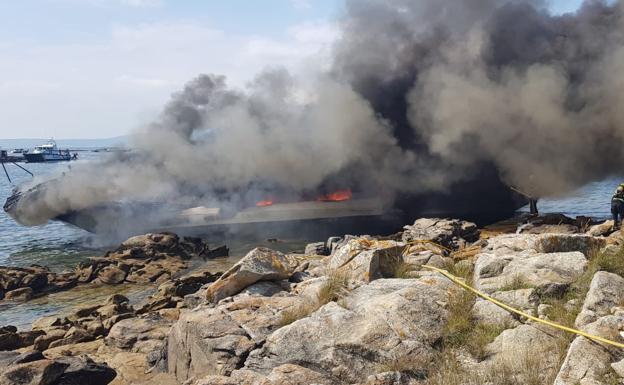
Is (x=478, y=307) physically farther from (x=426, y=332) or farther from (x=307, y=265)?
(x=307, y=265)

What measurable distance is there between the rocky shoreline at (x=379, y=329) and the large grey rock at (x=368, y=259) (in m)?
0.03

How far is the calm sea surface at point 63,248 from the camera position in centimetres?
1798

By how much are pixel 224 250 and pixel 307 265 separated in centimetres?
1204

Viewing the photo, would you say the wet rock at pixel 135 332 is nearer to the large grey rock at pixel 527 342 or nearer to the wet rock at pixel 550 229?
the large grey rock at pixel 527 342

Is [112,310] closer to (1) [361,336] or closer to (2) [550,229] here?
(1) [361,336]

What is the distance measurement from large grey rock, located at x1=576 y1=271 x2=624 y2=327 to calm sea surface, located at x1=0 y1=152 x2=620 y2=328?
16.2 metres

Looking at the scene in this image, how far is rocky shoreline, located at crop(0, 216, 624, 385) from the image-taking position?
17.6 feet

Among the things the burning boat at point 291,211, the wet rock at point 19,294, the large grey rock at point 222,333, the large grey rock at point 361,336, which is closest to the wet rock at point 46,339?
the large grey rock at point 222,333

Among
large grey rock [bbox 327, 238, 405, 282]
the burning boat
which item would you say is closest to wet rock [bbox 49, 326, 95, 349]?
large grey rock [bbox 327, 238, 405, 282]

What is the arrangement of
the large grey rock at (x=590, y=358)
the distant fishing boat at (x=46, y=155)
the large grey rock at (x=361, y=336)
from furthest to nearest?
the distant fishing boat at (x=46, y=155), the large grey rock at (x=361, y=336), the large grey rock at (x=590, y=358)

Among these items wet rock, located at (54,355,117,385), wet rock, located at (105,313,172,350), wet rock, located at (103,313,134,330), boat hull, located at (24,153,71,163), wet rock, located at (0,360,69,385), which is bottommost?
wet rock, located at (103,313,134,330)

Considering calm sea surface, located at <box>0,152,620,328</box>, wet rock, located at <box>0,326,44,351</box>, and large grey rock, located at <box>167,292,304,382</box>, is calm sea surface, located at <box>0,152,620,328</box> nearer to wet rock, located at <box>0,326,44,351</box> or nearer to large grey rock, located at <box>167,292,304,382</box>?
wet rock, located at <box>0,326,44,351</box>

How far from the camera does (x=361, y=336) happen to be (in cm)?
628

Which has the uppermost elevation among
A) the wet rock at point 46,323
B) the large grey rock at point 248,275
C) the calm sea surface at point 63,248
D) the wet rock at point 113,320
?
the large grey rock at point 248,275
